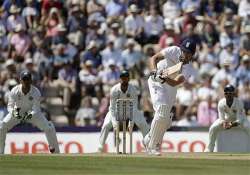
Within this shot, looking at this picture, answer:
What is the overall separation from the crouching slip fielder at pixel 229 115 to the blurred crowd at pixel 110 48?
2.63 metres

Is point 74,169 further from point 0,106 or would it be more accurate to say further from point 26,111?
point 0,106

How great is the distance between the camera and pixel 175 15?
22.7 meters

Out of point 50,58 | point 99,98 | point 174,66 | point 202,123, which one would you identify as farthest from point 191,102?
point 174,66

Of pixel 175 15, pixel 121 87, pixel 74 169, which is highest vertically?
pixel 175 15

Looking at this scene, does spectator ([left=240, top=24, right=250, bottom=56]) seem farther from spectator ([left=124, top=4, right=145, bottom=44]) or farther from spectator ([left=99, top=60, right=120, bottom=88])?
spectator ([left=99, top=60, right=120, bottom=88])

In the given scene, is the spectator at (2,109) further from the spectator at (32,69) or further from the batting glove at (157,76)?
the batting glove at (157,76)

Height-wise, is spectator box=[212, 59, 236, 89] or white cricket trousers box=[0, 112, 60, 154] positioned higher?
spectator box=[212, 59, 236, 89]

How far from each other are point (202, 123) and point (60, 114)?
3.18 m

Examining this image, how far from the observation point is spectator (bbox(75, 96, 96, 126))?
2091cm

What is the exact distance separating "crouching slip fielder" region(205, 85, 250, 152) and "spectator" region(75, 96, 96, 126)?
399 centimetres

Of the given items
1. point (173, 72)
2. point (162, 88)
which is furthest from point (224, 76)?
point (173, 72)

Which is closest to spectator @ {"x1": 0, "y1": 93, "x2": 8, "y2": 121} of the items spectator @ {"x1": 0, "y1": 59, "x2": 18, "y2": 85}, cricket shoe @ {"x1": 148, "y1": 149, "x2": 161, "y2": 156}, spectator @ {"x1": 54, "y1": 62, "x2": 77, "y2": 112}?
spectator @ {"x1": 0, "y1": 59, "x2": 18, "y2": 85}

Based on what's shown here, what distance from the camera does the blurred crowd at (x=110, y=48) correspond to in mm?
20812

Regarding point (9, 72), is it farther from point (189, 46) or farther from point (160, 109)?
point (189, 46)
